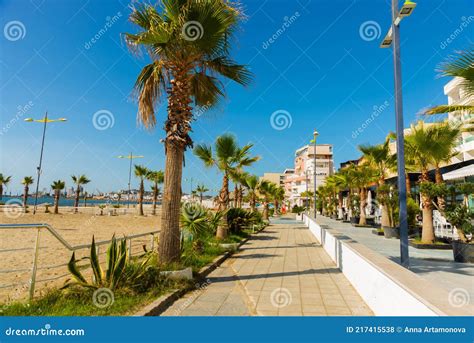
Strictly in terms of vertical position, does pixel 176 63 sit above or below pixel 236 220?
above

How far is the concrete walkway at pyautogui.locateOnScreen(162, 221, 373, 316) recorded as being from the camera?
4.79 m

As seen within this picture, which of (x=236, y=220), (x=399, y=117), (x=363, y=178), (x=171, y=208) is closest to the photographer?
(x=171, y=208)

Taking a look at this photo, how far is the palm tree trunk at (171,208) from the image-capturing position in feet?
20.9

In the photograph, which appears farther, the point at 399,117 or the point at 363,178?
the point at 363,178

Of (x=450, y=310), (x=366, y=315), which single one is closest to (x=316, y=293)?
(x=366, y=315)

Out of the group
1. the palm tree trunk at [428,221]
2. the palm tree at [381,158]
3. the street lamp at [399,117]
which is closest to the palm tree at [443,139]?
the palm tree trunk at [428,221]

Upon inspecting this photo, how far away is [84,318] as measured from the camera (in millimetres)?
3934

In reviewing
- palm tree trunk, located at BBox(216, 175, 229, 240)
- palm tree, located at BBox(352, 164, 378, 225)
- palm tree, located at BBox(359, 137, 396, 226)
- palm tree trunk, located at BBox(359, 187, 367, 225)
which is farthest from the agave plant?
palm tree trunk, located at BBox(359, 187, 367, 225)

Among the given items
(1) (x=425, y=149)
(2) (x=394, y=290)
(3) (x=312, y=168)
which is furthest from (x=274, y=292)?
(3) (x=312, y=168)

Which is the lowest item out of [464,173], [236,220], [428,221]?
[236,220]

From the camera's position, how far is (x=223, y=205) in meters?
14.2

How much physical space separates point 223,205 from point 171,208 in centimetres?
785

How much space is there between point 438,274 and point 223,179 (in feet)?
32.2

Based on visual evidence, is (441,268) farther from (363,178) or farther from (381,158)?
(363,178)
